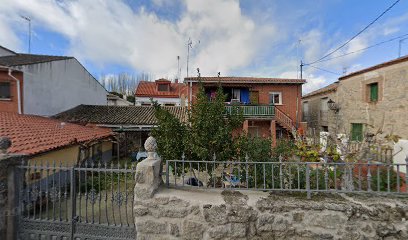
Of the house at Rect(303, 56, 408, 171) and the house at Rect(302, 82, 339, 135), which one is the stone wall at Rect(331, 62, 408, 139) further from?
the house at Rect(302, 82, 339, 135)

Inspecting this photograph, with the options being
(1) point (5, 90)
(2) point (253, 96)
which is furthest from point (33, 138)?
(2) point (253, 96)

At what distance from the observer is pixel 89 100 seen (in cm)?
1883

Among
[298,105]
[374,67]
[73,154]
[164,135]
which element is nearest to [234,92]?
[298,105]

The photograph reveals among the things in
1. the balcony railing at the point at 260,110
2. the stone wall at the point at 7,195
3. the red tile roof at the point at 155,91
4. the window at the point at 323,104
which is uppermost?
the red tile roof at the point at 155,91

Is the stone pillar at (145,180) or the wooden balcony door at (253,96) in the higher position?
the wooden balcony door at (253,96)

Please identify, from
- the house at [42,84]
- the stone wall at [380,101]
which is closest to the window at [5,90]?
the house at [42,84]

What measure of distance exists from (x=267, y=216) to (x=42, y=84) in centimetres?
1536

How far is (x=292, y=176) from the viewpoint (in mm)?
3834

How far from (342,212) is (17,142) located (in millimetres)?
8432

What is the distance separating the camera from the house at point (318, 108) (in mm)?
16859

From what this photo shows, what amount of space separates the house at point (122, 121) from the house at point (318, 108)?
11.2 metres

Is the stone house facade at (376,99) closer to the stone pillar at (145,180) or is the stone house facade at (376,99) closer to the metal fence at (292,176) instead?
the metal fence at (292,176)

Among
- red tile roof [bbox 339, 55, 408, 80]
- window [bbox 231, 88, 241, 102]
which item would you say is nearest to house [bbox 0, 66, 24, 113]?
window [bbox 231, 88, 241, 102]

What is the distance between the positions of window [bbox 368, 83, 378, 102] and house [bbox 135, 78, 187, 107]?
60.2 feet
